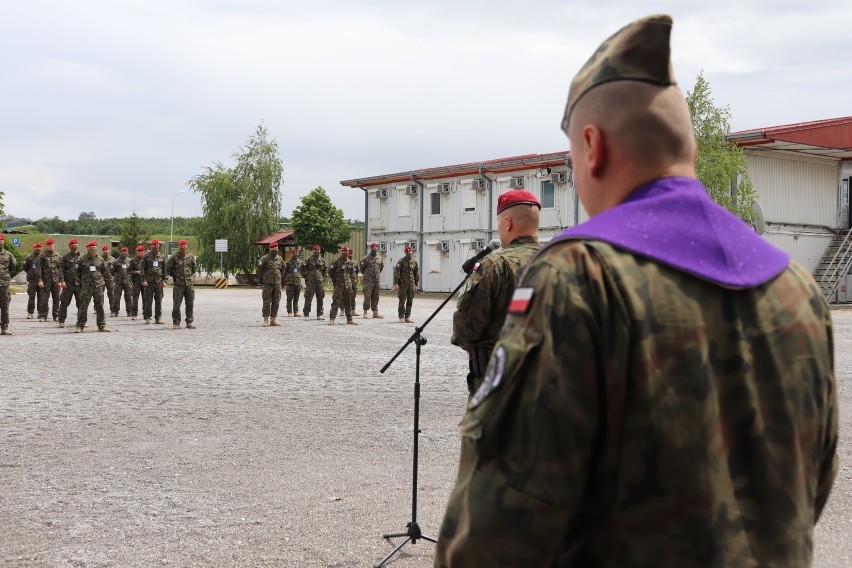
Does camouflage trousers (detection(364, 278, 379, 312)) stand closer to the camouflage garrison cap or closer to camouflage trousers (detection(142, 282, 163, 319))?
camouflage trousers (detection(142, 282, 163, 319))

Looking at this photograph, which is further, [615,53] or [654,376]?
[615,53]

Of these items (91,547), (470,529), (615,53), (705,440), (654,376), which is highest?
(615,53)

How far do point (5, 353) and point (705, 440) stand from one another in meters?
16.8

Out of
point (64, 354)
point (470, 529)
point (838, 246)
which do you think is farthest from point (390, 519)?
point (838, 246)

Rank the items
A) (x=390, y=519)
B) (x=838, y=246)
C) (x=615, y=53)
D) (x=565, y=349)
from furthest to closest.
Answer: (x=838, y=246) → (x=390, y=519) → (x=615, y=53) → (x=565, y=349)

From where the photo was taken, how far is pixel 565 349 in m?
1.52

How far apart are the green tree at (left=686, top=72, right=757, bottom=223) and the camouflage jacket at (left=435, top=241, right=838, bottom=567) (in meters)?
27.4

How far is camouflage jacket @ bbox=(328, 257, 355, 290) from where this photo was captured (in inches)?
976

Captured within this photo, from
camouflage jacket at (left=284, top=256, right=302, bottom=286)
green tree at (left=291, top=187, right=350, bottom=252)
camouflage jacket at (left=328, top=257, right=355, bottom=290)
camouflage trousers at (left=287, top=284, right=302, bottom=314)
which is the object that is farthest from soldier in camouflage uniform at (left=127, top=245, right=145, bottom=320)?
green tree at (left=291, top=187, right=350, bottom=252)

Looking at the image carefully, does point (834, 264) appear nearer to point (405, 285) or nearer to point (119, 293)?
point (405, 285)

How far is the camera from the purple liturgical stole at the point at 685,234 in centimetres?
162

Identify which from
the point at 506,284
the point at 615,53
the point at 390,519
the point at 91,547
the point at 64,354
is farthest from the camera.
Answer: the point at 64,354

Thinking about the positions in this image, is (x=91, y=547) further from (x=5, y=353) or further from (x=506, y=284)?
(x=5, y=353)

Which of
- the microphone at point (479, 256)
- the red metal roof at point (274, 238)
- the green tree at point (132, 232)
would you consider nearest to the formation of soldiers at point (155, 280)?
the microphone at point (479, 256)
